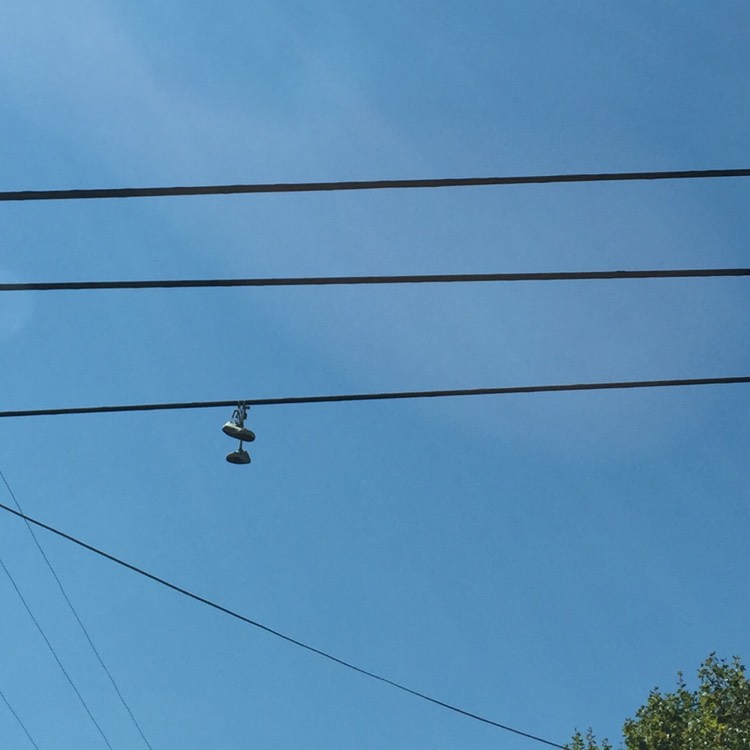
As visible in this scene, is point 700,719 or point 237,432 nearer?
point 237,432

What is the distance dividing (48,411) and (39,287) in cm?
129

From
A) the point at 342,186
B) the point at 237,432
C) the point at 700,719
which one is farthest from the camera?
the point at 700,719

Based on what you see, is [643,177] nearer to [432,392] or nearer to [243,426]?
[432,392]

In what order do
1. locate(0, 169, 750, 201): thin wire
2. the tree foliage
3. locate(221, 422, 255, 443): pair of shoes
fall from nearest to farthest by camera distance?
locate(0, 169, 750, 201): thin wire < locate(221, 422, 255, 443): pair of shoes < the tree foliage

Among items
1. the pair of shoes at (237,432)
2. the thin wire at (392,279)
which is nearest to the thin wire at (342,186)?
the thin wire at (392,279)

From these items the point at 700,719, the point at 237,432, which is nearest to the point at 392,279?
the point at 237,432

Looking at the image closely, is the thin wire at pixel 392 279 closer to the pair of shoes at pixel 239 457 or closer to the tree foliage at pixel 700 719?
the pair of shoes at pixel 239 457

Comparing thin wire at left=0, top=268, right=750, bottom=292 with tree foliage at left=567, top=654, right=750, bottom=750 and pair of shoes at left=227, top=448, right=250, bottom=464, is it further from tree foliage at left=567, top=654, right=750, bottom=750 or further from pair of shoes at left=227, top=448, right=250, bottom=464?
tree foliage at left=567, top=654, right=750, bottom=750

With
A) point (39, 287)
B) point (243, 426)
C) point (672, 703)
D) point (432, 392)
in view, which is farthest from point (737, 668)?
point (39, 287)

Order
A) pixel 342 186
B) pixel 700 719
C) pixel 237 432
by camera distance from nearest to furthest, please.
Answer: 1. pixel 342 186
2. pixel 237 432
3. pixel 700 719

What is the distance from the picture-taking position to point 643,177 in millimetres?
6957

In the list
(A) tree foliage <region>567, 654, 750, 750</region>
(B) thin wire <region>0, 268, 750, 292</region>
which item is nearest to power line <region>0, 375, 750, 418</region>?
(B) thin wire <region>0, 268, 750, 292</region>

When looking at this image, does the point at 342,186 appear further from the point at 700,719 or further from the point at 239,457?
the point at 700,719

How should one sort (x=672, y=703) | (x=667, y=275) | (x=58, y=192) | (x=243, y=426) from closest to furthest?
(x=58, y=192), (x=667, y=275), (x=243, y=426), (x=672, y=703)
